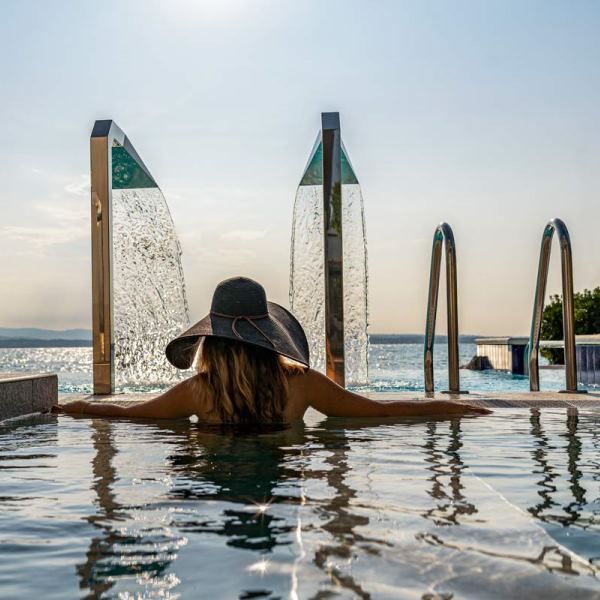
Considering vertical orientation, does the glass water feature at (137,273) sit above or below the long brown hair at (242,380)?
above

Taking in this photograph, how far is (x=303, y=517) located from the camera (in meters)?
2.05

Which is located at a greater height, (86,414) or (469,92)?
(469,92)

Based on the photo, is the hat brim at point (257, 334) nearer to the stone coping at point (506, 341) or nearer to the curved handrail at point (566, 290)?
the curved handrail at point (566, 290)

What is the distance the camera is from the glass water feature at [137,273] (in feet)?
20.7

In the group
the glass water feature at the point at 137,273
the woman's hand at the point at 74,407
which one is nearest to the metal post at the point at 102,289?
the glass water feature at the point at 137,273

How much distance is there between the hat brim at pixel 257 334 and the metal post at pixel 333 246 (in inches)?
63.1

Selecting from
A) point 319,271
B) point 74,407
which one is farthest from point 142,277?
point 74,407

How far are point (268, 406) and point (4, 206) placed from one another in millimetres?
13215

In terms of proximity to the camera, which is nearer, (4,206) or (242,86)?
(242,86)

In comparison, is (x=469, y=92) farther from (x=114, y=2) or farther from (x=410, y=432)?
(x=410, y=432)

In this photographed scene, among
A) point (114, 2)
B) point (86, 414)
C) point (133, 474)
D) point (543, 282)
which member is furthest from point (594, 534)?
point (114, 2)

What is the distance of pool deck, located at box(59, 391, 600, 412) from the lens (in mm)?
5125

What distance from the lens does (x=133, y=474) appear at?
2.74 m

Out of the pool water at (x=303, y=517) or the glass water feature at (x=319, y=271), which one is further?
the glass water feature at (x=319, y=271)
